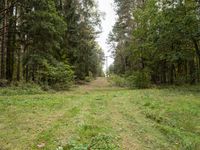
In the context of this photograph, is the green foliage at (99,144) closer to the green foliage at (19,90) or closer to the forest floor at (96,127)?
the forest floor at (96,127)

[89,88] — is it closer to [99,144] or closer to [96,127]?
[96,127]

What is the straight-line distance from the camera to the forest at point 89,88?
22.0 ft

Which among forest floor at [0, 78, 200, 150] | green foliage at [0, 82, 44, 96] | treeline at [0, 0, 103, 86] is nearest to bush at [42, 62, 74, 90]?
treeline at [0, 0, 103, 86]

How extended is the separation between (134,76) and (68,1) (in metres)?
12.0

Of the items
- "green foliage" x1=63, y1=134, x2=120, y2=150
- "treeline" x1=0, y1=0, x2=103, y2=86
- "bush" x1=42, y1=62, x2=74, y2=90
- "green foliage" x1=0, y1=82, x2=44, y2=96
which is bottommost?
"green foliage" x1=63, y1=134, x2=120, y2=150

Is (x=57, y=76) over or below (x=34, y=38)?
below

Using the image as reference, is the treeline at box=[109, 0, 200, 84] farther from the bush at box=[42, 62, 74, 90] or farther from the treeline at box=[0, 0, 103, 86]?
the treeline at box=[0, 0, 103, 86]

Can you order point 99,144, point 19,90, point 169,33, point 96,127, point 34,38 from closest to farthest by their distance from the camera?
point 99,144 → point 96,127 → point 19,90 → point 169,33 → point 34,38

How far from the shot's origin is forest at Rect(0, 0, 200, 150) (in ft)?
22.0

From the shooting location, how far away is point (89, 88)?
2541 cm

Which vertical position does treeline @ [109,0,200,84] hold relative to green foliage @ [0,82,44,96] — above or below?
above

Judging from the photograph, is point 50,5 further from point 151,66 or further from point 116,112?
point 151,66

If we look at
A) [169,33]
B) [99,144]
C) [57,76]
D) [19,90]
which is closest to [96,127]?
[99,144]

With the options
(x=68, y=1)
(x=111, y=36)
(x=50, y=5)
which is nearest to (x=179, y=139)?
(x=50, y=5)
